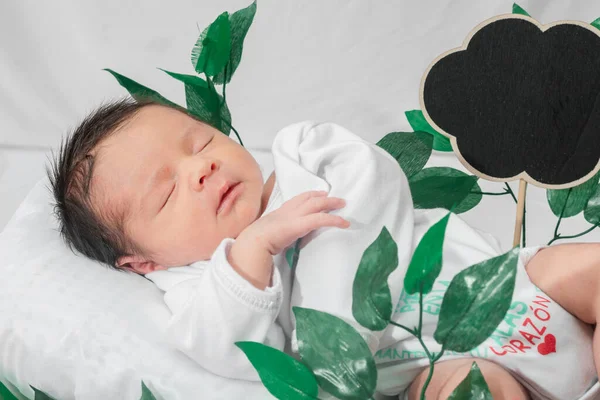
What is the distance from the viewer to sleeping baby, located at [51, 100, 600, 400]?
0.83 m

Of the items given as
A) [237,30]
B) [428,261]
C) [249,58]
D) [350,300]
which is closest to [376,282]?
[428,261]

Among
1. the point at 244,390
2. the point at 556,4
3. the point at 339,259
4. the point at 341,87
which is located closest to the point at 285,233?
the point at 339,259

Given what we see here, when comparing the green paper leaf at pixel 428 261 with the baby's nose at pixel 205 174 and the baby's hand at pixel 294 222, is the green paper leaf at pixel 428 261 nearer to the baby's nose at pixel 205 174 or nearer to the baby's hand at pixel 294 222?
the baby's hand at pixel 294 222

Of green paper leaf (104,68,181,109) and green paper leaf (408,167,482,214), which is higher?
green paper leaf (104,68,181,109)

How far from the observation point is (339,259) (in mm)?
849

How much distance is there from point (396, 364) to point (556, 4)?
0.83 metres

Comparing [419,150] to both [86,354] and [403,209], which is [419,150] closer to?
[403,209]

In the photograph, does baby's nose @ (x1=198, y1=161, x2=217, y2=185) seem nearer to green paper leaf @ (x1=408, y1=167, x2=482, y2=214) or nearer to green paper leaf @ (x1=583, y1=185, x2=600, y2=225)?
green paper leaf @ (x1=408, y1=167, x2=482, y2=214)

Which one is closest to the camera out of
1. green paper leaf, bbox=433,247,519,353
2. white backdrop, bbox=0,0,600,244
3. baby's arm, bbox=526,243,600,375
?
green paper leaf, bbox=433,247,519,353

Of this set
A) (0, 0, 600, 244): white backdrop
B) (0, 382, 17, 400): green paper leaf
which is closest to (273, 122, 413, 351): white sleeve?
(0, 382, 17, 400): green paper leaf

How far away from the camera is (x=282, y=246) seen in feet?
2.81

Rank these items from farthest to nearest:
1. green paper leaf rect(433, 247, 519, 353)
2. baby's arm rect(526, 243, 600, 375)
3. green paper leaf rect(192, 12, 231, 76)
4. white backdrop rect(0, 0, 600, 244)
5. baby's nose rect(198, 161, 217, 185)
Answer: white backdrop rect(0, 0, 600, 244) → green paper leaf rect(192, 12, 231, 76) → baby's nose rect(198, 161, 217, 185) → baby's arm rect(526, 243, 600, 375) → green paper leaf rect(433, 247, 519, 353)

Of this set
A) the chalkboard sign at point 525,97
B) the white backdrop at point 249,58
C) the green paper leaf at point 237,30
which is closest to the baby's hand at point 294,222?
the chalkboard sign at point 525,97

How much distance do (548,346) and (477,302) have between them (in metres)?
0.26
